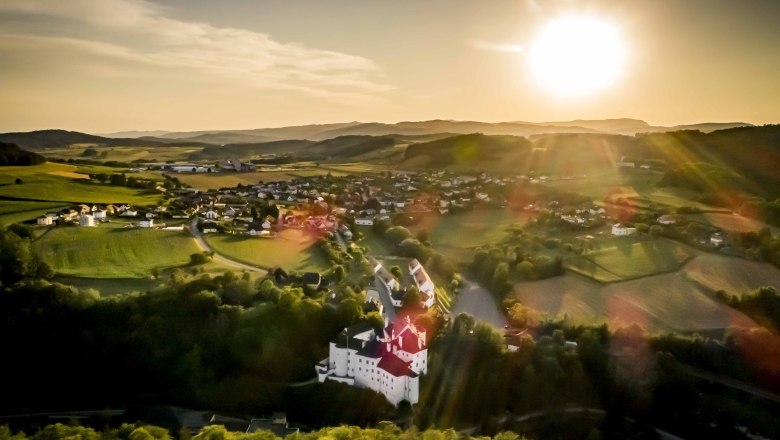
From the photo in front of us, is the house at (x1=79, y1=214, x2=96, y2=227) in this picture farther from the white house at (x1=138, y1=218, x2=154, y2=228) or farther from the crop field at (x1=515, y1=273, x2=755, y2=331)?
the crop field at (x1=515, y1=273, x2=755, y2=331)

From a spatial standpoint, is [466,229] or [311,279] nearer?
[311,279]

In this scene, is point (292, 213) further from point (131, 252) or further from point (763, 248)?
point (763, 248)

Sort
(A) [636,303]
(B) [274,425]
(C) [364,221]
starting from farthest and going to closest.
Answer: (C) [364,221] < (A) [636,303] < (B) [274,425]

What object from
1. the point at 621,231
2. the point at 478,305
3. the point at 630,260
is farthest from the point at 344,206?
the point at 630,260

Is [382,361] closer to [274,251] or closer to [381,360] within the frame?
[381,360]

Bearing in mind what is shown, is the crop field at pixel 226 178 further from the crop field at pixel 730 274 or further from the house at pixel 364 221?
the crop field at pixel 730 274

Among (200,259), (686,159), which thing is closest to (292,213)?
(200,259)
